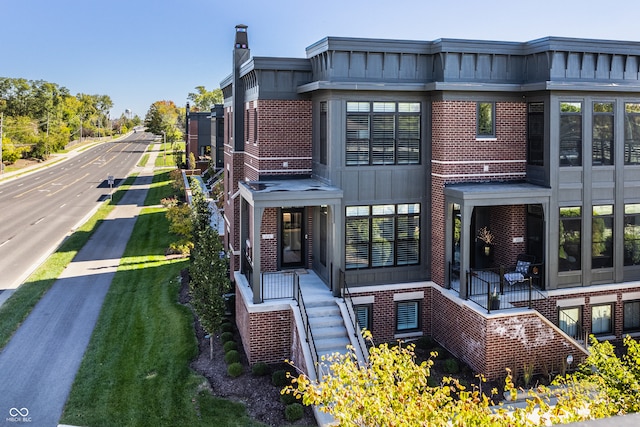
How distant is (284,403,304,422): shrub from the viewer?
13.0 meters

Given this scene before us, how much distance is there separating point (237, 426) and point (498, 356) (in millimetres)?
7343

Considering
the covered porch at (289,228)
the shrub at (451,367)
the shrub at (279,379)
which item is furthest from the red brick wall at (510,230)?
the shrub at (279,379)

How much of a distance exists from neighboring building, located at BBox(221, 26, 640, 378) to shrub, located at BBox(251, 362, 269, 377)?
23.2 inches

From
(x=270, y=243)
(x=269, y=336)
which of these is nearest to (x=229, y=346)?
(x=269, y=336)

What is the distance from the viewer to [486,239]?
18.5m

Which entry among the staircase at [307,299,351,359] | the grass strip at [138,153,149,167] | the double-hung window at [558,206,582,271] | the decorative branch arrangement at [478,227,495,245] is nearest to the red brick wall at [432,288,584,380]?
the double-hung window at [558,206,582,271]

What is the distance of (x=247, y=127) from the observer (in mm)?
21875

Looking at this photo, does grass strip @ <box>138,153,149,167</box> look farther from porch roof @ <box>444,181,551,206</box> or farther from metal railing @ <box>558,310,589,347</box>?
metal railing @ <box>558,310,589,347</box>

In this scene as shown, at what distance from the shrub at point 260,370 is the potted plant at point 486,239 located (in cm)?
823

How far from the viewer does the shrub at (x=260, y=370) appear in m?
15.5

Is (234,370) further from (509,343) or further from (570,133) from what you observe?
(570,133)

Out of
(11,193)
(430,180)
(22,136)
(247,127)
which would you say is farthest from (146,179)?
(430,180)

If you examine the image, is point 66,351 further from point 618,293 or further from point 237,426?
point 618,293

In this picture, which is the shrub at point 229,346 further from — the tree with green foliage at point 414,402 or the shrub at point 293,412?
the tree with green foliage at point 414,402
